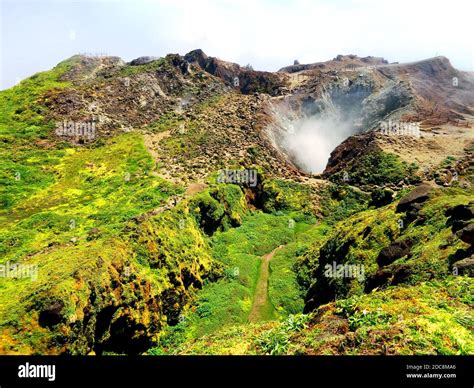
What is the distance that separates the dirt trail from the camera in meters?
40.2

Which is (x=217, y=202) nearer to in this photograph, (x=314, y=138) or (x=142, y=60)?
(x=314, y=138)

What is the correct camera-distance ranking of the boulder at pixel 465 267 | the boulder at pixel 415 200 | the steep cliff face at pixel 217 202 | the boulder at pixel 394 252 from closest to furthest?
the boulder at pixel 465 267
the steep cliff face at pixel 217 202
the boulder at pixel 394 252
the boulder at pixel 415 200

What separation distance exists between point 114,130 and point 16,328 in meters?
64.5

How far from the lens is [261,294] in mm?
44375

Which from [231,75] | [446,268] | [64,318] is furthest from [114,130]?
[446,268]

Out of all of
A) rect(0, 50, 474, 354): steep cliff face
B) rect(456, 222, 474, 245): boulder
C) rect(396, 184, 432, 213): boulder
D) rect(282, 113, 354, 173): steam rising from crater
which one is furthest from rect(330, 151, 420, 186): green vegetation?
rect(456, 222, 474, 245): boulder

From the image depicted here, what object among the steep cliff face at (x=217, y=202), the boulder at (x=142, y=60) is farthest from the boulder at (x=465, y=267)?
the boulder at (x=142, y=60)

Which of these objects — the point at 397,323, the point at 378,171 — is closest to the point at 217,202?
the point at 378,171

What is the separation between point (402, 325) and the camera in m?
15.2

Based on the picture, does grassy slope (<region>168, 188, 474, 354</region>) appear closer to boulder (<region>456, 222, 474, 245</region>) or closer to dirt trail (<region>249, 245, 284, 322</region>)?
boulder (<region>456, 222, 474, 245</region>)

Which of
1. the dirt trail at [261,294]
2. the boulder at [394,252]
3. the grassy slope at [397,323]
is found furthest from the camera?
the dirt trail at [261,294]

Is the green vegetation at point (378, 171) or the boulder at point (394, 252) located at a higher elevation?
the green vegetation at point (378, 171)

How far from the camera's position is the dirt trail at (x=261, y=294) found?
4016cm

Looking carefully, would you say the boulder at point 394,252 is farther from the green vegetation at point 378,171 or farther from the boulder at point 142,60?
the boulder at point 142,60
